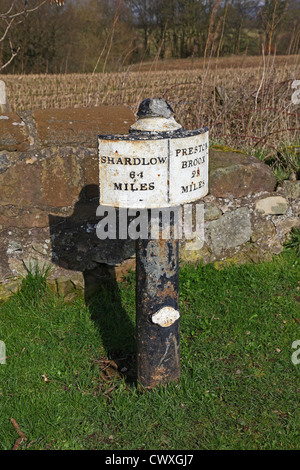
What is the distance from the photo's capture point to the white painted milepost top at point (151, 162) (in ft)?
7.16

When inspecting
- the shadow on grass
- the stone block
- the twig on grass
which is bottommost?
the twig on grass

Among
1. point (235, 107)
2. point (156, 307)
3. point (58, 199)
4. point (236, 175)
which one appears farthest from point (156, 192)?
point (235, 107)

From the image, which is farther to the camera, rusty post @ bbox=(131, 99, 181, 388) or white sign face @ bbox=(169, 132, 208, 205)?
rusty post @ bbox=(131, 99, 181, 388)

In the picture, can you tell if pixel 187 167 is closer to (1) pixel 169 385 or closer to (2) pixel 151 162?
(2) pixel 151 162

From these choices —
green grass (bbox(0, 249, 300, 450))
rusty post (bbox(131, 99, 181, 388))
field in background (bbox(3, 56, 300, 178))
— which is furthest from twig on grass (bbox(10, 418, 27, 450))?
field in background (bbox(3, 56, 300, 178))

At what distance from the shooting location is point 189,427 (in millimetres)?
2479

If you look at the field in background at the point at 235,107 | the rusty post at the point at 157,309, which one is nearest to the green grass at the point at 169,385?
the rusty post at the point at 157,309

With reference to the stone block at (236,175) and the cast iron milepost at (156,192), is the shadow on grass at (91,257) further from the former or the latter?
the stone block at (236,175)

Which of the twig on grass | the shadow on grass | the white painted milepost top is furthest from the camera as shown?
the shadow on grass

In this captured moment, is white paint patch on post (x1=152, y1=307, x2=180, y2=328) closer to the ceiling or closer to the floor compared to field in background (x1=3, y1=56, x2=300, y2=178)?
closer to the floor

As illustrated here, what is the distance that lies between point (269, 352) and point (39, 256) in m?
1.71

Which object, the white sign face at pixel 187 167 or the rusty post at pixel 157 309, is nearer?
the white sign face at pixel 187 167

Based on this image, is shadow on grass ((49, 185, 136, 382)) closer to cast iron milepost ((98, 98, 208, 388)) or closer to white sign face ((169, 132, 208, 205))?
cast iron milepost ((98, 98, 208, 388))

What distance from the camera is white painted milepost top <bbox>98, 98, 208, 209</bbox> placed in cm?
218
